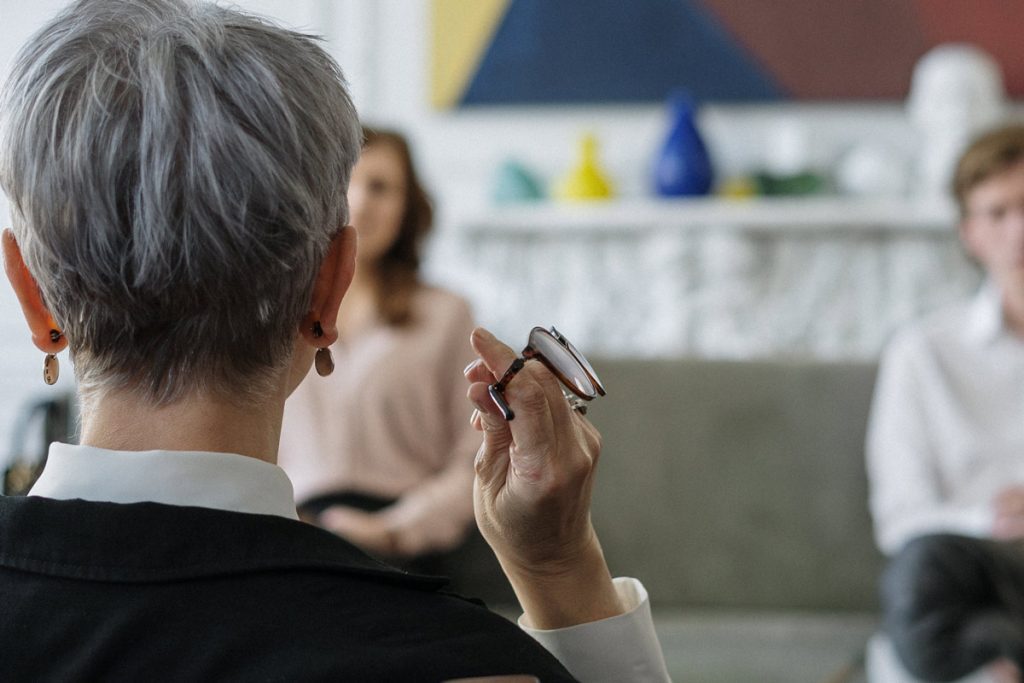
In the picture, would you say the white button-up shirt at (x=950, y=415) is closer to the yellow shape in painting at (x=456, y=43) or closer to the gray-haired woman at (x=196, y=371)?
the yellow shape in painting at (x=456, y=43)

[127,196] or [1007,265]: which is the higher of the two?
[127,196]

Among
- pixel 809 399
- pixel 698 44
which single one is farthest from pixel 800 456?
pixel 698 44

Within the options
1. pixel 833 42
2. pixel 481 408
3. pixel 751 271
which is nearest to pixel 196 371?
pixel 481 408

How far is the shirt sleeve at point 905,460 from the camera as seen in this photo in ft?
7.48

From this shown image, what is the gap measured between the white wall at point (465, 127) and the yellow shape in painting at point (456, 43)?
1.6 inches

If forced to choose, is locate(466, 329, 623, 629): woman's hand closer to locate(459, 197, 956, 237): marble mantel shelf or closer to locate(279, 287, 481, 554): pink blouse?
locate(279, 287, 481, 554): pink blouse

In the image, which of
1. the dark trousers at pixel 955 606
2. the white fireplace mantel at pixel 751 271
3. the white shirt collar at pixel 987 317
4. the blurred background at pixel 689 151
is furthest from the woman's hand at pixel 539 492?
the white fireplace mantel at pixel 751 271

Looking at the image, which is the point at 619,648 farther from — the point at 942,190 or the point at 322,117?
the point at 942,190

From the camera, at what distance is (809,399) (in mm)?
2473

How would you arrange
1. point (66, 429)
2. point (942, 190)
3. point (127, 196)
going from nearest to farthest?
point (127, 196), point (66, 429), point (942, 190)

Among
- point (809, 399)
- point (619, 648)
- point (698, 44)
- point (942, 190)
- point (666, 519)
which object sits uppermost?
point (698, 44)

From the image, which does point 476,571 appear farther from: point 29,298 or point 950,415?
point 29,298

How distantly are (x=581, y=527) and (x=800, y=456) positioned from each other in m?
1.72

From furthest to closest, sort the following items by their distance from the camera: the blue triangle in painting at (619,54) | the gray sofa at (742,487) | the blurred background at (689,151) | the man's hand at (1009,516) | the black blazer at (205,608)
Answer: the blue triangle in painting at (619,54) < the blurred background at (689,151) < the gray sofa at (742,487) < the man's hand at (1009,516) < the black blazer at (205,608)
